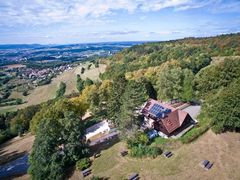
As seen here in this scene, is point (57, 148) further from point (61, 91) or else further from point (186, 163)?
point (61, 91)

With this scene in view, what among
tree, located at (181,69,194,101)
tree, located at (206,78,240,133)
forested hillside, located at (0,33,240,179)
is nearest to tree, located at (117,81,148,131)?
forested hillside, located at (0,33,240,179)

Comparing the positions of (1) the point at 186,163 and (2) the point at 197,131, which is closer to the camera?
(1) the point at 186,163

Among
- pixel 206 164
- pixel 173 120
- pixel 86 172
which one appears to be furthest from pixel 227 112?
pixel 86 172

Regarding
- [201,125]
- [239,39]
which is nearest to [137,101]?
[201,125]

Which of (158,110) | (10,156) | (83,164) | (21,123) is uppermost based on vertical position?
(158,110)

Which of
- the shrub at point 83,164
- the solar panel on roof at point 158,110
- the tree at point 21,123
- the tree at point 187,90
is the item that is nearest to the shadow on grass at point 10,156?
the tree at point 21,123

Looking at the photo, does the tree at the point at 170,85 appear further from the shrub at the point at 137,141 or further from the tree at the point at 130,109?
the shrub at the point at 137,141
